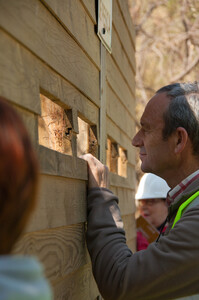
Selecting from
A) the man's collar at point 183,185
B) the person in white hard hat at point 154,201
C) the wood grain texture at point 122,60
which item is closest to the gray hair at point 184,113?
the man's collar at point 183,185

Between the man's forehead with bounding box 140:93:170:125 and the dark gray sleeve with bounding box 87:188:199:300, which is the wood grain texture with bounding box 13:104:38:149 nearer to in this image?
the dark gray sleeve with bounding box 87:188:199:300

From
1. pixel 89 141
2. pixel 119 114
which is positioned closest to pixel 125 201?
pixel 119 114

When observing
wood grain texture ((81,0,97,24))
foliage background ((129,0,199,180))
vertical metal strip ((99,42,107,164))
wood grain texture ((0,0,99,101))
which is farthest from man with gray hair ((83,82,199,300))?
foliage background ((129,0,199,180))

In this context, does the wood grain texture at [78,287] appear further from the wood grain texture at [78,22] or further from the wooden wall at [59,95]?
the wood grain texture at [78,22]

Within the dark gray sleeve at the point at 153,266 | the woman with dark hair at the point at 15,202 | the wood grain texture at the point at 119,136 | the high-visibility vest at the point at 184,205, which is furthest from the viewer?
the wood grain texture at the point at 119,136

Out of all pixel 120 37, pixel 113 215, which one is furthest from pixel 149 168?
pixel 120 37

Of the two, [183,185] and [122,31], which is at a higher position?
[122,31]

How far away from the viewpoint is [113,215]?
2457 mm

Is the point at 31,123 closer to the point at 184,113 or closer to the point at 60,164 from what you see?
the point at 60,164

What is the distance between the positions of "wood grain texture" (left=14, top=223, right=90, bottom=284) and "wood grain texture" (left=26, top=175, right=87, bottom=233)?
0.03 metres

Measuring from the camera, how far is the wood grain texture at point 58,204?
1761 mm

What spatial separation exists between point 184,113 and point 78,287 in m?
1.08

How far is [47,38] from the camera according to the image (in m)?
1.90

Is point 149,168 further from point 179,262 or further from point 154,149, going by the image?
point 179,262
